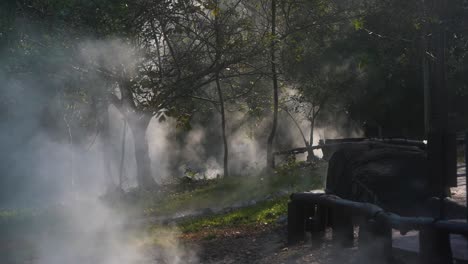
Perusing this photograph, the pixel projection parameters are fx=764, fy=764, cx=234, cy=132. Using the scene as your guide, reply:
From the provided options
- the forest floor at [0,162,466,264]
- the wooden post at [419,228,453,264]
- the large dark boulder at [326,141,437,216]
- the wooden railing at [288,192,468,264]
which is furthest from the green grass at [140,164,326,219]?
the wooden post at [419,228,453,264]

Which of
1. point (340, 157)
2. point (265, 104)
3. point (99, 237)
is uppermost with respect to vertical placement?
point (265, 104)

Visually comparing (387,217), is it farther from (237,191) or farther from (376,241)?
(237,191)

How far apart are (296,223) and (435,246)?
3616mm

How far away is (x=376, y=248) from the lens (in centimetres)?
667

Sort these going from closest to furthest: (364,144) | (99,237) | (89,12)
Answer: (364,144) → (89,12) → (99,237)

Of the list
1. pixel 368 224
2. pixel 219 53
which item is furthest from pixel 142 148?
pixel 368 224

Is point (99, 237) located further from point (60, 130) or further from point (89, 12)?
point (60, 130)

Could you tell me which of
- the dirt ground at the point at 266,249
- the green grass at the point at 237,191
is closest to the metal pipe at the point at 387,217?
the dirt ground at the point at 266,249

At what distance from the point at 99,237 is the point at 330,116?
87.5 feet

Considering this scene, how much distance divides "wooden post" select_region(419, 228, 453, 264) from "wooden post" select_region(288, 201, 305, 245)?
131 inches

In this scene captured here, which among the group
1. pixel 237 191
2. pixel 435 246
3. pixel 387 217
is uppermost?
pixel 387 217

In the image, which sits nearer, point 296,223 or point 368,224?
point 368,224

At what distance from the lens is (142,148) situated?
78.0ft

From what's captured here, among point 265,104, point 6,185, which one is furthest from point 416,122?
point 6,185
